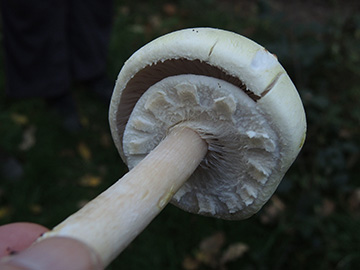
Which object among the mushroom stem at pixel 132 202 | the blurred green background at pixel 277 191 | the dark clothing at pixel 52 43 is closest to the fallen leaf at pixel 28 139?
the blurred green background at pixel 277 191

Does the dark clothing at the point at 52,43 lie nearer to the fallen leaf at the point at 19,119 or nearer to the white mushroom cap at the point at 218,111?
the fallen leaf at the point at 19,119

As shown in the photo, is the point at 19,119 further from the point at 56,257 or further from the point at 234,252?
the point at 56,257

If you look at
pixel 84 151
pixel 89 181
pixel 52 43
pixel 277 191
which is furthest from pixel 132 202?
pixel 52 43

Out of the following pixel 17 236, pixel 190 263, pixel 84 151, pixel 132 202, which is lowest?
pixel 190 263

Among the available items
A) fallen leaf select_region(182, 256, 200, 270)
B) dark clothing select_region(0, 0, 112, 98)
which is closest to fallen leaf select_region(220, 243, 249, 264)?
fallen leaf select_region(182, 256, 200, 270)

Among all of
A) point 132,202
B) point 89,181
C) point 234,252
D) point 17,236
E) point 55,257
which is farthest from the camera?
point 89,181

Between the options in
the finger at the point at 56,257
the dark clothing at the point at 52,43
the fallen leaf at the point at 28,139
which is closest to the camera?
the finger at the point at 56,257

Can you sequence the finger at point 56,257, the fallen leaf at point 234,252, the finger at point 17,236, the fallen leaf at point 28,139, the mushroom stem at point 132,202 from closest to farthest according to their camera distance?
the finger at point 56,257 < the mushroom stem at point 132,202 < the finger at point 17,236 < the fallen leaf at point 234,252 < the fallen leaf at point 28,139
